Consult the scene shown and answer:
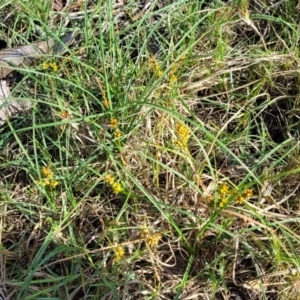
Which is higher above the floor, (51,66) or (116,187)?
(51,66)

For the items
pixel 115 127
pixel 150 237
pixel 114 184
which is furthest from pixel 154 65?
pixel 150 237

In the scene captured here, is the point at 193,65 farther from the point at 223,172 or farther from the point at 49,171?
the point at 49,171

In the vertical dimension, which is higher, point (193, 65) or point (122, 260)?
point (193, 65)

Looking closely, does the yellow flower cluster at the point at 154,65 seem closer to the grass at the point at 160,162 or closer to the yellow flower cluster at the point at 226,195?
the grass at the point at 160,162

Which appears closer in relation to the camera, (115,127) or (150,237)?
(150,237)

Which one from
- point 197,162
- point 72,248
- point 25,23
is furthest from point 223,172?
point 25,23

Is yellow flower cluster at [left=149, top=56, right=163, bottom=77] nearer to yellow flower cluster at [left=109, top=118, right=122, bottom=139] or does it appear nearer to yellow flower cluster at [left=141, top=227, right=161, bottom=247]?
yellow flower cluster at [left=109, top=118, right=122, bottom=139]

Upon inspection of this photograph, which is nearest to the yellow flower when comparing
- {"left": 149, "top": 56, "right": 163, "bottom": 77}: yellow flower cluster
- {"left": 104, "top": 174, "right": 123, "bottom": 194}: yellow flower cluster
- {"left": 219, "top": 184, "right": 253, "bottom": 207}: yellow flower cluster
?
{"left": 104, "top": 174, "right": 123, "bottom": 194}: yellow flower cluster

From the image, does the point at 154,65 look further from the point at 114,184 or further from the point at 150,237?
the point at 150,237
